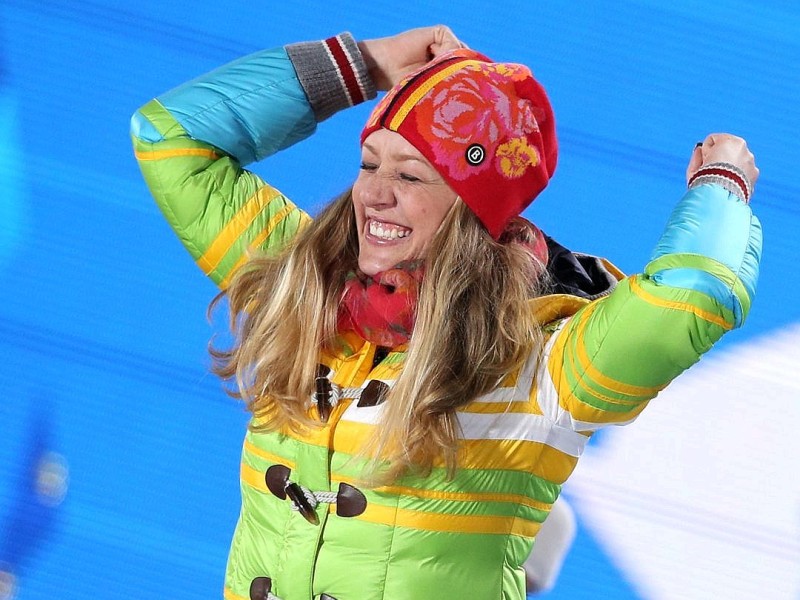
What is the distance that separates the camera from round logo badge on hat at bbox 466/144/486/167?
1.38m

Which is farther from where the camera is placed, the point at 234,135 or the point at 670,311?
the point at 234,135

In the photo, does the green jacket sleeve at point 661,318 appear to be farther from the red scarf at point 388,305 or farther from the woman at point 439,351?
the red scarf at point 388,305

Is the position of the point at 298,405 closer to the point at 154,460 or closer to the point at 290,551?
the point at 290,551

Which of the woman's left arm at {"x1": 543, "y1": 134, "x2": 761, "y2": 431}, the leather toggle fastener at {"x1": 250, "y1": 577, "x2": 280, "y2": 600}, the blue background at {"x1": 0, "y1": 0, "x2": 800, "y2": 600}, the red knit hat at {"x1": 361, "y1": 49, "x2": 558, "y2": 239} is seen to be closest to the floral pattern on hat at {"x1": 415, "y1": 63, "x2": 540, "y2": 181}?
the red knit hat at {"x1": 361, "y1": 49, "x2": 558, "y2": 239}

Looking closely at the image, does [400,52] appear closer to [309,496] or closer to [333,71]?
[333,71]

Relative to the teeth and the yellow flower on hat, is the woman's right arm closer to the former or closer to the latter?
the teeth

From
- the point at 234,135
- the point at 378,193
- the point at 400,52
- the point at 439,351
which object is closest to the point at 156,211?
the point at 234,135

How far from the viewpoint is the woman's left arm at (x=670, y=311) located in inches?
46.4

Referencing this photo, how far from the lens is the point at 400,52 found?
5.38 ft

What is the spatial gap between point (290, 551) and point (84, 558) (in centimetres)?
115

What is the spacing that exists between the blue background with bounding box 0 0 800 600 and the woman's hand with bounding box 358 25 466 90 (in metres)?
0.74

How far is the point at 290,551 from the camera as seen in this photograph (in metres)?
1.40

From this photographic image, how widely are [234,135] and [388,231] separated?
37cm

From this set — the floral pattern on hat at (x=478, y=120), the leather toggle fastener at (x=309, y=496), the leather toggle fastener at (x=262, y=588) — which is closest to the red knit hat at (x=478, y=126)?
the floral pattern on hat at (x=478, y=120)
